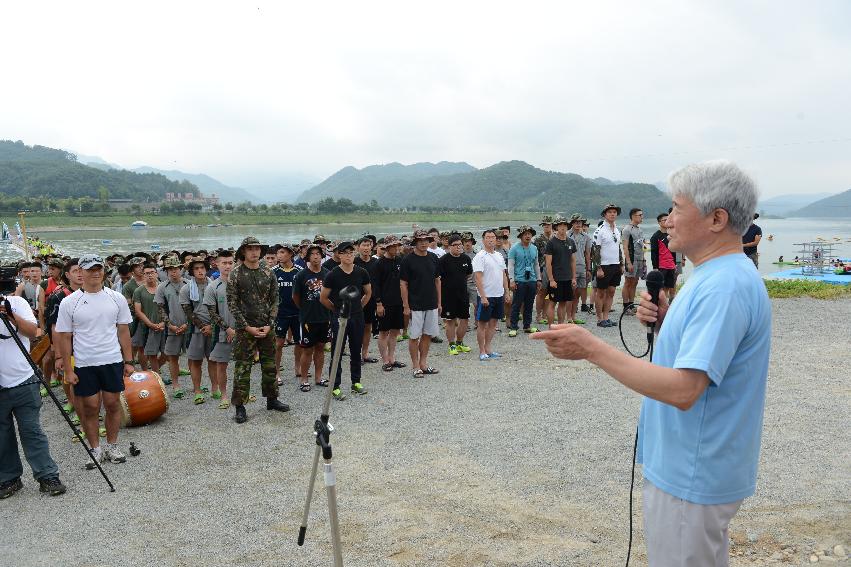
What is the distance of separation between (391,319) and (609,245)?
5.17 meters

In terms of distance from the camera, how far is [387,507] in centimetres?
459

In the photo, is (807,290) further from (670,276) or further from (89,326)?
(89,326)

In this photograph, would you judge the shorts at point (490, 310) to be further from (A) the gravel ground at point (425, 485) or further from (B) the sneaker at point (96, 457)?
(B) the sneaker at point (96, 457)

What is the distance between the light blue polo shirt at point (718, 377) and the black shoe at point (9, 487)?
19.5 feet

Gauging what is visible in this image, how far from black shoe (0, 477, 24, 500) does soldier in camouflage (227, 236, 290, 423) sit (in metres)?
2.30

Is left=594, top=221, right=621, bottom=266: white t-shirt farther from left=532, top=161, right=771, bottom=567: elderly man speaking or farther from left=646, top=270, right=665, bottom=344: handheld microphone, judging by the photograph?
left=532, top=161, right=771, bottom=567: elderly man speaking

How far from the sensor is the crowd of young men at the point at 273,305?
5.84 m

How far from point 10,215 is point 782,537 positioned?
4435 inches

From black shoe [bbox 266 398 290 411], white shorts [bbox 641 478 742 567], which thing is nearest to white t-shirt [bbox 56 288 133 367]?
black shoe [bbox 266 398 290 411]

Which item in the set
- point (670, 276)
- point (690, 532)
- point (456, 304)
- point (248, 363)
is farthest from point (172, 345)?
point (670, 276)

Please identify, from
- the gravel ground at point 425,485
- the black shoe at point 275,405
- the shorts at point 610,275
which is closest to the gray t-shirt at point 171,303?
the gravel ground at point 425,485

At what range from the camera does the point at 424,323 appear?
8.84 m

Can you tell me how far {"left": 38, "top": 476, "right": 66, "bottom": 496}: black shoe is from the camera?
206 inches

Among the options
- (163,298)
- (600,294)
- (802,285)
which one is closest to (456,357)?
(600,294)
